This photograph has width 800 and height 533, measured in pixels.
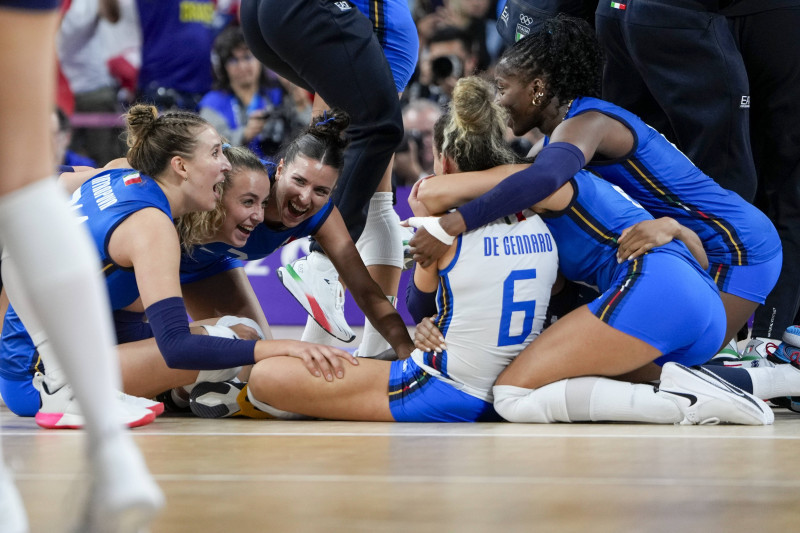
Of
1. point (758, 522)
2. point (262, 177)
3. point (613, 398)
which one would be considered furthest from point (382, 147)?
point (758, 522)

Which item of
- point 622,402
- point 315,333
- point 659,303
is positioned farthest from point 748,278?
point 315,333

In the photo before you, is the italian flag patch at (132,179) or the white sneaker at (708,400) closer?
the white sneaker at (708,400)

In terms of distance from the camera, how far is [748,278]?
2734mm

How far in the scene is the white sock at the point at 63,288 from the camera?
37.4 inches

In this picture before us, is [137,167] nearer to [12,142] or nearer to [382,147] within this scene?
[382,147]

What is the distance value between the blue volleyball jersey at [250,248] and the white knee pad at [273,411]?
546mm

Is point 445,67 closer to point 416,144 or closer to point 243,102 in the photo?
point 416,144

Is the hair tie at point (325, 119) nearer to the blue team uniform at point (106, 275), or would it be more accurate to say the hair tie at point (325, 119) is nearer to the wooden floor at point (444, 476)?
the blue team uniform at point (106, 275)

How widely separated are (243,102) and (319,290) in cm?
373

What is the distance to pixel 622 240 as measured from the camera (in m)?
2.38

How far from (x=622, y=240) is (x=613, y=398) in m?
0.39

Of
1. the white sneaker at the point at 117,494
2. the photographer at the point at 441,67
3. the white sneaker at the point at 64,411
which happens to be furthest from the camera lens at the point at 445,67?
the white sneaker at the point at 117,494

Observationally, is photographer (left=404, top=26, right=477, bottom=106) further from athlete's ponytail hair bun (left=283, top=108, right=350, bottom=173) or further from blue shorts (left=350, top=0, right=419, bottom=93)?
athlete's ponytail hair bun (left=283, top=108, right=350, bottom=173)

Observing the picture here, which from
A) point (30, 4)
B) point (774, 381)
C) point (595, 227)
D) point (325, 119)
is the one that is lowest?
point (774, 381)
